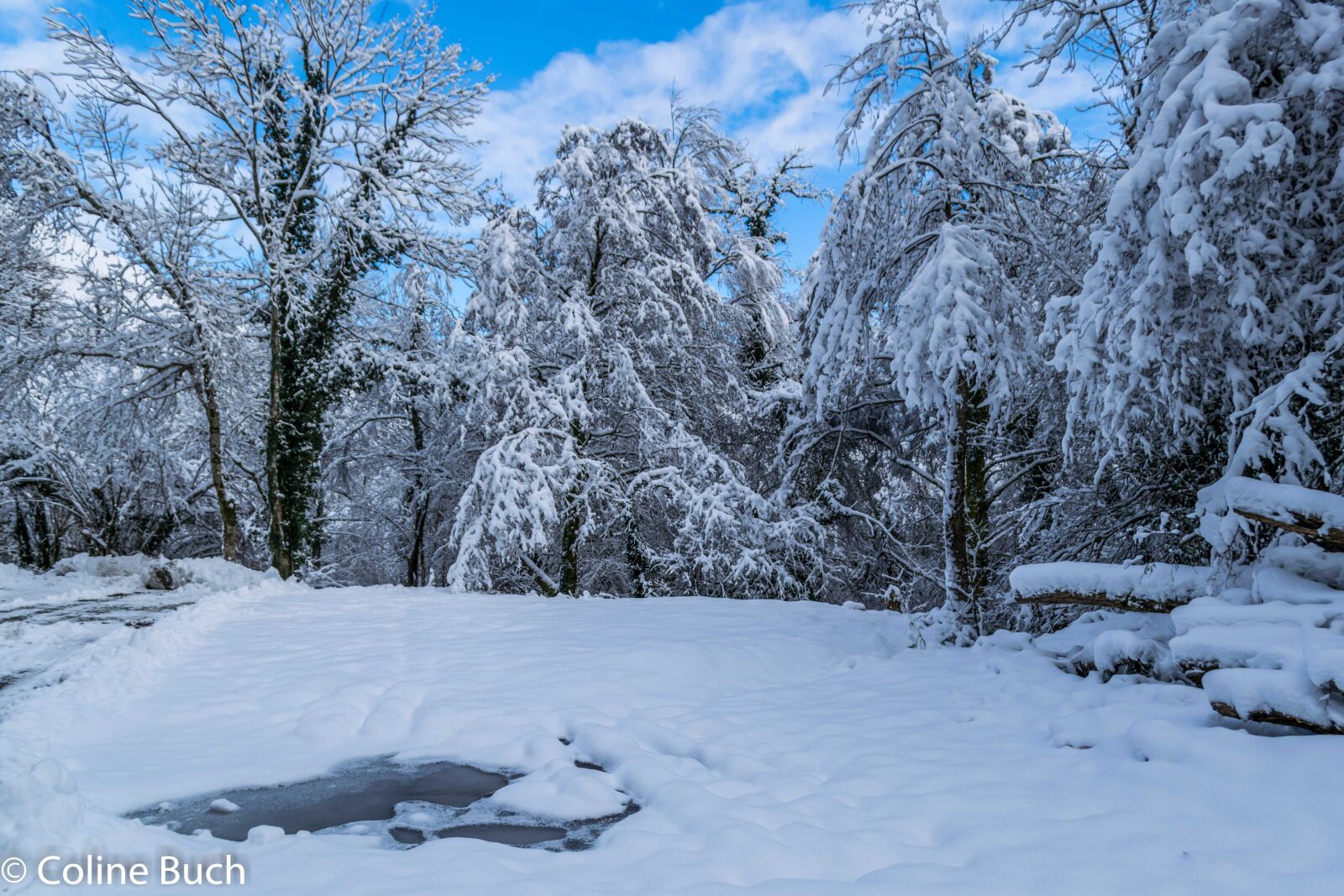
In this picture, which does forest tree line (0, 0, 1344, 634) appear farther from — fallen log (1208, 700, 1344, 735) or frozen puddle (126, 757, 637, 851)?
frozen puddle (126, 757, 637, 851)

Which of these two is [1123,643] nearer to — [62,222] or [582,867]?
[582,867]

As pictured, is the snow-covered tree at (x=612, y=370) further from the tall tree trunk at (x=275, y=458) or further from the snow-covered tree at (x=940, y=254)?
the snow-covered tree at (x=940, y=254)

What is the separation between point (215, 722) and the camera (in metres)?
4.41

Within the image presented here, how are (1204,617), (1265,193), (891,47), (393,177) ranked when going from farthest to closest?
(393,177)
(891,47)
(1204,617)
(1265,193)

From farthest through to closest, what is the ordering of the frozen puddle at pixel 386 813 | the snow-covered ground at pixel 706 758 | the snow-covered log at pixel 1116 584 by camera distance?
the snow-covered log at pixel 1116 584 < the frozen puddle at pixel 386 813 < the snow-covered ground at pixel 706 758

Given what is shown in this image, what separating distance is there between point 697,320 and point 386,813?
10.2 meters

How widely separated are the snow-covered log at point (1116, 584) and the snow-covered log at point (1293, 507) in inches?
27.3

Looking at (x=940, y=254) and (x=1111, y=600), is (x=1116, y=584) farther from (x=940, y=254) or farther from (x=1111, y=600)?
(x=940, y=254)

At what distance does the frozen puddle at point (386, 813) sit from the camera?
3049 mm

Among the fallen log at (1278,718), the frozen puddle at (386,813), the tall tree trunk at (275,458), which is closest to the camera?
the frozen puddle at (386,813)

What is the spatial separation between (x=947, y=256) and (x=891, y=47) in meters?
2.32

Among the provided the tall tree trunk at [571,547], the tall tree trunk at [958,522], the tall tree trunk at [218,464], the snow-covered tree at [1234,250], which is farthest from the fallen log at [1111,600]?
the tall tree trunk at [218,464]

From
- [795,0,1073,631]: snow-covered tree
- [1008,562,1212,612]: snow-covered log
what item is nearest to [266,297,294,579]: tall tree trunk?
[795,0,1073,631]: snow-covered tree

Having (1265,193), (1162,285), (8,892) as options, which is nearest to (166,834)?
(8,892)
